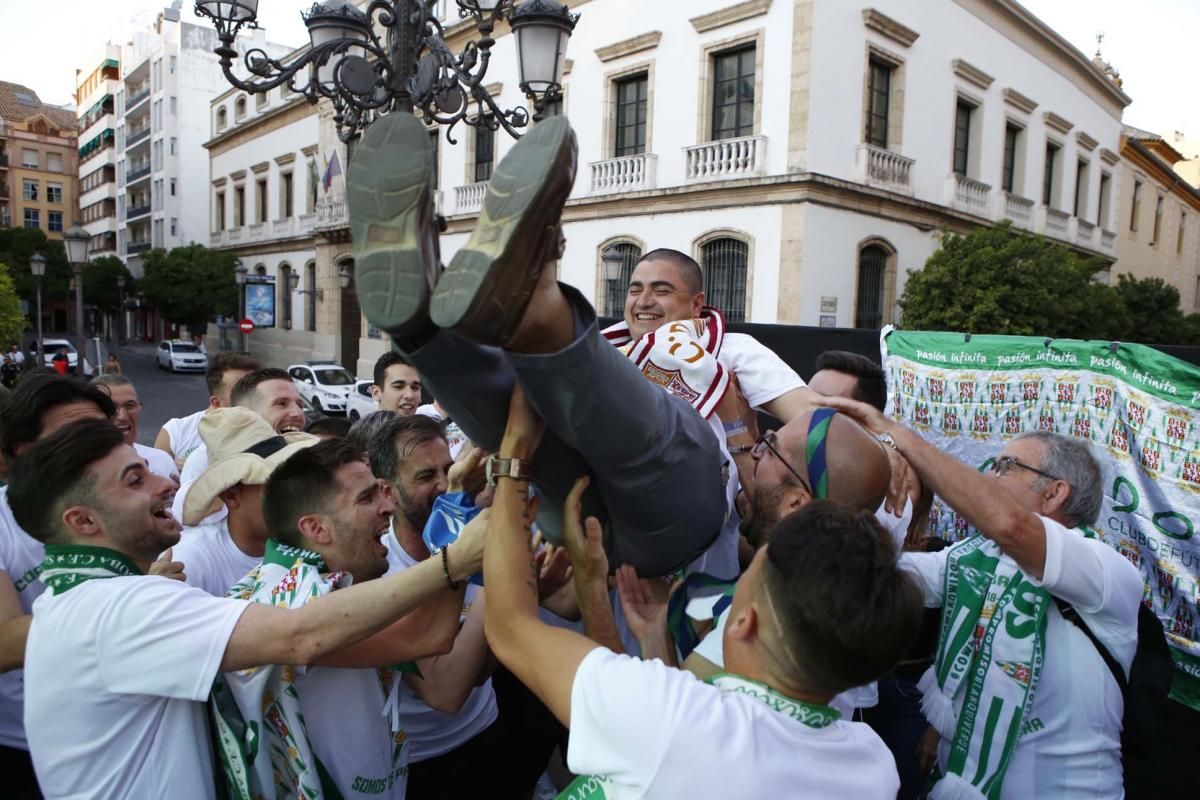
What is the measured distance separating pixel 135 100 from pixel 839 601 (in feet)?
172

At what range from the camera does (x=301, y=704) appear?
1.81 m

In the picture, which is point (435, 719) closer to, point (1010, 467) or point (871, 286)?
point (1010, 467)

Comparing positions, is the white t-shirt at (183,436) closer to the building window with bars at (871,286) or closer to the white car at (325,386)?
the building window with bars at (871,286)

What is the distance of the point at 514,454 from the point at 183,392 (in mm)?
22631

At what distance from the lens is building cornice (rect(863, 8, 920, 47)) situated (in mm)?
13695

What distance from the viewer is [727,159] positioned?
1405 cm

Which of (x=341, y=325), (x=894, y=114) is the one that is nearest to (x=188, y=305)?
(x=341, y=325)

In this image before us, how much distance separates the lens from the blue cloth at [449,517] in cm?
199

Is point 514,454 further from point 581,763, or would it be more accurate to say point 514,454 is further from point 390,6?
point 390,6

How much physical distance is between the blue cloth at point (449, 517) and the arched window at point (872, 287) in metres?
13.6

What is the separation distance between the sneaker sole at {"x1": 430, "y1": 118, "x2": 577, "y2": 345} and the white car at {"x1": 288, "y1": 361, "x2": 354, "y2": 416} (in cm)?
1669

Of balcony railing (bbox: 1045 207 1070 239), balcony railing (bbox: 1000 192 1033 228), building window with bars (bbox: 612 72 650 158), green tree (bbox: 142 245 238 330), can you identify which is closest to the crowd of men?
building window with bars (bbox: 612 72 650 158)

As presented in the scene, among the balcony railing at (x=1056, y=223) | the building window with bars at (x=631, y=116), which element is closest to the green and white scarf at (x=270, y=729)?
the building window with bars at (x=631, y=116)

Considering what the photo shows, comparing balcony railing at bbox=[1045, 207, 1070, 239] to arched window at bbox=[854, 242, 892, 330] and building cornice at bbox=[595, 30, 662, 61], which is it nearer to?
arched window at bbox=[854, 242, 892, 330]
